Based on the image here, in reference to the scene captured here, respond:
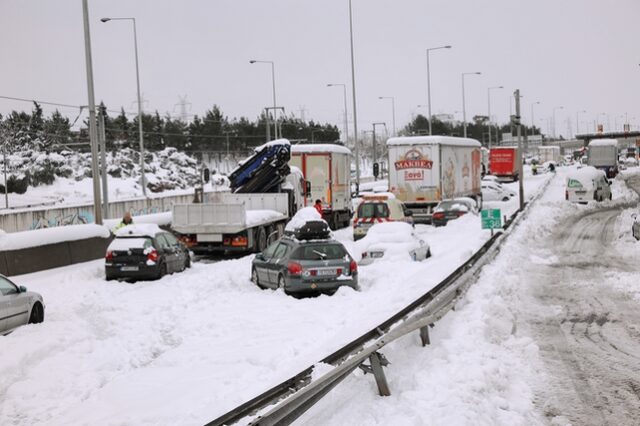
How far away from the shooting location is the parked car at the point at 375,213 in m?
27.9

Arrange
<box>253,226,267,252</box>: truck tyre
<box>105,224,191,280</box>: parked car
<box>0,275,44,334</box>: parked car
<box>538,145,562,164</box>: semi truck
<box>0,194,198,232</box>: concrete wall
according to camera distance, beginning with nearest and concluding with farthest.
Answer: <box>0,275,44,334</box>: parked car, <box>105,224,191,280</box>: parked car, <box>253,226,267,252</box>: truck tyre, <box>0,194,198,232</box>: concrete wall, <box>538,145,562,164</box>: semi truck

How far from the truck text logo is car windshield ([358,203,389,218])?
8320mm

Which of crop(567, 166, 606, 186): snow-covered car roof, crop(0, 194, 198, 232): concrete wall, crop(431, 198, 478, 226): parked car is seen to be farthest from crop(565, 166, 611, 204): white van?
crop(0, 194, 198, 232): concrete wall

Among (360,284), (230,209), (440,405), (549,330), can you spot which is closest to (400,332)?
(440,405)

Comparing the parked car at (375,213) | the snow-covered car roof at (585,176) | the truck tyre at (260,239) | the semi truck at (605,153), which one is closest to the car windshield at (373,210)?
the parked car at (375,213)

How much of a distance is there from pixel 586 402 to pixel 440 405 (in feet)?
5.61

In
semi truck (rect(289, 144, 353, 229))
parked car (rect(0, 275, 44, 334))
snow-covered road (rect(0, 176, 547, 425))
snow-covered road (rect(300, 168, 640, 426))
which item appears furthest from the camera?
semi truck (rect(289, 144, 353, 229))

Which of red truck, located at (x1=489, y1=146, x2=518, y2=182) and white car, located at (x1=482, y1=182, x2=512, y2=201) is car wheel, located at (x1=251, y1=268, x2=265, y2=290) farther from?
red truck, located at (x1=489, y1=146, x2=518, y2=182)

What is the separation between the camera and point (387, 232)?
21.9 meters

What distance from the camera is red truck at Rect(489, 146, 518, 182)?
78.2 metres

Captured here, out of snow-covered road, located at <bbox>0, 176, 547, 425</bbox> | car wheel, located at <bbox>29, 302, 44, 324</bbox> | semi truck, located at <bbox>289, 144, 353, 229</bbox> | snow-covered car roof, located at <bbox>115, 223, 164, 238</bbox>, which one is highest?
semi truck, located at <bbox>289, 144, 353, 229</bbox>

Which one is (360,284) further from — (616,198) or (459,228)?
(616,198)

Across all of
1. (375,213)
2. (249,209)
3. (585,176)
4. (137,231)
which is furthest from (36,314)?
(585,176)

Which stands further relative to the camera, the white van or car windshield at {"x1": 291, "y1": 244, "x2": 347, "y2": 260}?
the white van
